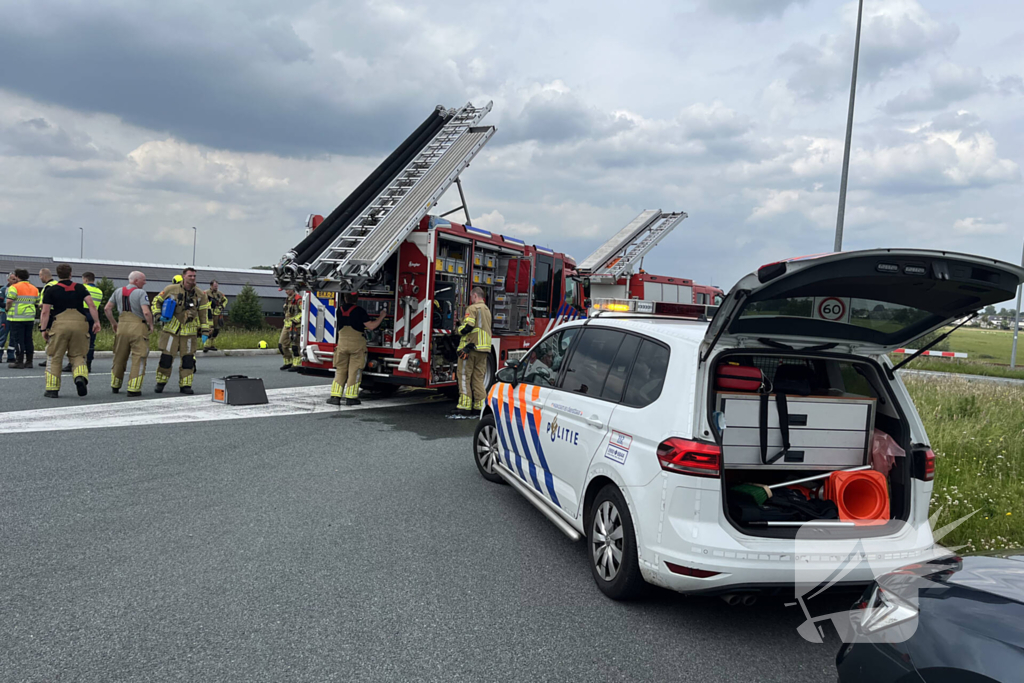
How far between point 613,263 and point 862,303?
17274 mm

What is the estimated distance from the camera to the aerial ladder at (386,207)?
9.26m

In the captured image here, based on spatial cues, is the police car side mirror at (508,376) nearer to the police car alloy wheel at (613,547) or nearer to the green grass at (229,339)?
the police car alloy wheel at (613,547)

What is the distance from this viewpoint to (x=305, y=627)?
3404 mm

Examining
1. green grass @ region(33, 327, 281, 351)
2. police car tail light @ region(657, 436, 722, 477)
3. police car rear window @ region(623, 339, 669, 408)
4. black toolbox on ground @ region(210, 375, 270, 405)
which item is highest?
police car rear window @ region(623, 339, 669, 408)

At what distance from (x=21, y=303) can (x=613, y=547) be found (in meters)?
13.2

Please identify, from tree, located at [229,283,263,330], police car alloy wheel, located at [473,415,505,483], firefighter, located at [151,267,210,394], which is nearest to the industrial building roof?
tree, located at [229,283,263,330]

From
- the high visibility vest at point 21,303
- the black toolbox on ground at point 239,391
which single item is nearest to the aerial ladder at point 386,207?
the black toolbox on ground at point 239,391

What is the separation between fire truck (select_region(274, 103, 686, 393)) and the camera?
9492 mm

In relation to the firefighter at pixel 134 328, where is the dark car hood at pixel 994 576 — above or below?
below

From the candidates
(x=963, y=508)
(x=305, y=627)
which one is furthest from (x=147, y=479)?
(x=963, y=508)

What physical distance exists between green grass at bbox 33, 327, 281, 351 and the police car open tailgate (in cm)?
1603

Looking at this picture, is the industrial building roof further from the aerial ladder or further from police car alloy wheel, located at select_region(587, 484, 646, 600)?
police car alloy wheel, located at select_region(587, 484, 646, 600)

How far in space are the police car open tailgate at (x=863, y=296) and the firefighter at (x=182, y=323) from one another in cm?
917

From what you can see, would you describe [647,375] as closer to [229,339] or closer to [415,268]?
[415,268]
